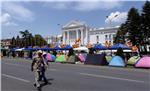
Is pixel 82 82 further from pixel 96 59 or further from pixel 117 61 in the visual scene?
pixel 96 59

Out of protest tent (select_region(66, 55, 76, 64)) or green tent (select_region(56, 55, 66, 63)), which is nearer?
protest tent (select_region(66, 55, 76, 64))

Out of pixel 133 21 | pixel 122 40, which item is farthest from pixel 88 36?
pixel 133 21

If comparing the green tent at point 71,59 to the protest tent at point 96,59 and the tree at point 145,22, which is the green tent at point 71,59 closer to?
the protest tent at point 96,59

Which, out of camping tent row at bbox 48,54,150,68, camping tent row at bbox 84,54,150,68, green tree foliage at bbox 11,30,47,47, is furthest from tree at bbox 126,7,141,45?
green tree foliage at bbox 11,30,47,47

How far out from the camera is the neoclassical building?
6112 inches

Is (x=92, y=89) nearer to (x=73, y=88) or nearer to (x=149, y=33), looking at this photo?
(x=73, y=88)

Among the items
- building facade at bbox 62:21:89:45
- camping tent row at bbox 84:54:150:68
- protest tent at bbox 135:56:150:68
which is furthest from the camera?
building facade at bbox 62:21:89:45

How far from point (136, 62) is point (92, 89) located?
1953 cm

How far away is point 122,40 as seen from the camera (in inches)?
4154

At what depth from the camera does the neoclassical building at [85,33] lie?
155 meters

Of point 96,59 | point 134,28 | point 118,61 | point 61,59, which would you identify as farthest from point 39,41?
point 118,61

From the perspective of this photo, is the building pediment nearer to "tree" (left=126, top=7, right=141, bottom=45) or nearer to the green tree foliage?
the green tree foliage

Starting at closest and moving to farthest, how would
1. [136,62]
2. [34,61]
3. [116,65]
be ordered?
[34,61], [136,62], [116,65]

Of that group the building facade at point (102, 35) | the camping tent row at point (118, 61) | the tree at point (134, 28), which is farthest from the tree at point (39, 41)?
the camping tent row at point (118, 61)
